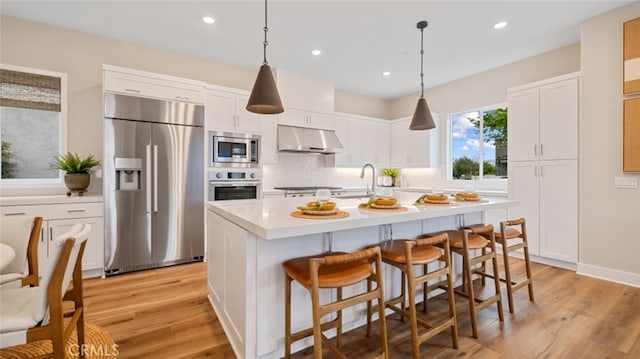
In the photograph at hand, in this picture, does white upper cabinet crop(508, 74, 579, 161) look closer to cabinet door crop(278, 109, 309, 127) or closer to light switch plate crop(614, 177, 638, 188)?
light switch plate crop(614, 177, 638, 188)

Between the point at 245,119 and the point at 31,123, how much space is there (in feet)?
8.03

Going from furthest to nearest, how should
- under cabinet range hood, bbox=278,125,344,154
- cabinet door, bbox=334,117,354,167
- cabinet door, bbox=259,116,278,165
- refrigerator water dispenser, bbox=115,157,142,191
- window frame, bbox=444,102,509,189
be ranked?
cabinet door, bbox=334,117,354,167 < window frame, bbox=444,102,509,189 < under cabinet range hood, bbox=278,125,344,154 < cabinet door, bbox=259,116,278,165 < refrigerator water dispenser, bbox=115,157,142,191

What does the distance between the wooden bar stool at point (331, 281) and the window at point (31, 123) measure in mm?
3518

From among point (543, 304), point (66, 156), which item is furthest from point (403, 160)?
point (66, 156)

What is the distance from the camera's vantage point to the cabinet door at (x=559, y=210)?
3.33 meters

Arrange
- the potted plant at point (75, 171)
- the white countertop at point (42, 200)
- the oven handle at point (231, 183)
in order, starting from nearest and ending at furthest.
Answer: the white countertop at point (42, 200)
the potted plant at point (75, 171)
the oven handle at point (231, 183)

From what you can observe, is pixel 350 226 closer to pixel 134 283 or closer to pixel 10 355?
pixel 10 355

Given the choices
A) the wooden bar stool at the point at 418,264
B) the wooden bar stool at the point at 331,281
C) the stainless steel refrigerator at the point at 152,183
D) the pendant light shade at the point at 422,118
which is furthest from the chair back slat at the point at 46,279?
the pendant light shade at the point at 422,118

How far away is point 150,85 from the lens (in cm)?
341

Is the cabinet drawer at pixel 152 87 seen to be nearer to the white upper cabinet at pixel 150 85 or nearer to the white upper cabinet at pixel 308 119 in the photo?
the white upper cabinet at pixel 150 85

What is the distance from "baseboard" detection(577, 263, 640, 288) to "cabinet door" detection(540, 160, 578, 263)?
13 centimetres

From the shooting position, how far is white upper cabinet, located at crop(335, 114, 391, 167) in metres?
5.40

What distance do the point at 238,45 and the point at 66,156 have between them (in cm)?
245

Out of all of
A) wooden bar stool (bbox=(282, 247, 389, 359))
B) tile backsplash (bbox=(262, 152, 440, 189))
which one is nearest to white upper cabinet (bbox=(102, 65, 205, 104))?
tile backsplash (bbox=(262, 152, 440, 189))
